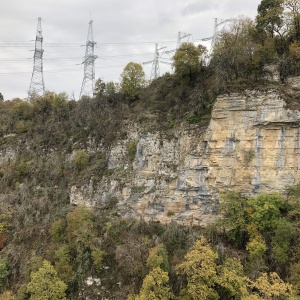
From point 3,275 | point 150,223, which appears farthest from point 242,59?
point 3,275

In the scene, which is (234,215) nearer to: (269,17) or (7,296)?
(269,17)

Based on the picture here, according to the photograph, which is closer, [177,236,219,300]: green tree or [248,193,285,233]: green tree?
[177,236,219,300]: green tree

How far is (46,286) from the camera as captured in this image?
18750mm

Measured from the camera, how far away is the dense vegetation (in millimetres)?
17156

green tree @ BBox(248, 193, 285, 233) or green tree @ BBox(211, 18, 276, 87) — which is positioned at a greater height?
green tree @ BBox(211, 18, 276, 87)

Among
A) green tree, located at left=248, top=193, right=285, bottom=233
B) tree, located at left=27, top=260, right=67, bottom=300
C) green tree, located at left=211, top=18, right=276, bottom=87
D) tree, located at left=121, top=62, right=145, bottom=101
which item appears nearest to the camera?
green tree, located at left=248, top=193, right=285, bottom=233

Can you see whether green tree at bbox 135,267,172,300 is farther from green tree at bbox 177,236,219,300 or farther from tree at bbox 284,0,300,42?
tree at bbox 284,0,300,42

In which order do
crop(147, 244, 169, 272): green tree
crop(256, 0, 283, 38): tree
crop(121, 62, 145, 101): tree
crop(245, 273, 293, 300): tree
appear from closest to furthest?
1. crop(245, 273, 293, 300): tree
2. crop(147, 244, 169, 272): green tree
3. crop(256, 0, 283, 38): tree
4. crop(121, 62, 145, 101): tree

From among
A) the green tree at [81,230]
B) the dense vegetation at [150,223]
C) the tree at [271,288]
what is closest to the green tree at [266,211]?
the dense vegetation at [150,223]

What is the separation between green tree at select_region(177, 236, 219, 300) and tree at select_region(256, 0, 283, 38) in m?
18.1

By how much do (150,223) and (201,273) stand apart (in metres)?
7.16

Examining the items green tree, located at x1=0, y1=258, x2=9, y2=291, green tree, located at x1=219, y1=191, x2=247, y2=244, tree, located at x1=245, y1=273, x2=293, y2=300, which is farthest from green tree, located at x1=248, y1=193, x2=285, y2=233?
green tree, located at x1=0, y1=258, x2=9, y2=291

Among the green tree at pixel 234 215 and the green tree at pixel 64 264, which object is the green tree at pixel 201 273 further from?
the green tree at pixel 64 264

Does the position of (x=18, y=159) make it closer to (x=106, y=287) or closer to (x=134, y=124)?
(x=134, y=124)
